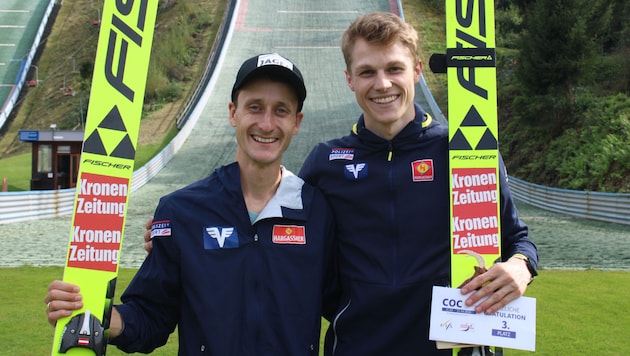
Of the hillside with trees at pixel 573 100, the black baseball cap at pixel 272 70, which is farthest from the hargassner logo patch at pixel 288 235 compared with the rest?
the hillside with trees at pixel 573 100

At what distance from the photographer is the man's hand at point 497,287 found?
9.12 ft

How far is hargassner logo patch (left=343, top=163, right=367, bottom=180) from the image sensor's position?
10.4 ft

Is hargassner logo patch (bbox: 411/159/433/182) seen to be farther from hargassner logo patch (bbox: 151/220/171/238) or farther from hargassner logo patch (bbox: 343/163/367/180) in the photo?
hargassner logo patch (bbox: 151/220/171/238)

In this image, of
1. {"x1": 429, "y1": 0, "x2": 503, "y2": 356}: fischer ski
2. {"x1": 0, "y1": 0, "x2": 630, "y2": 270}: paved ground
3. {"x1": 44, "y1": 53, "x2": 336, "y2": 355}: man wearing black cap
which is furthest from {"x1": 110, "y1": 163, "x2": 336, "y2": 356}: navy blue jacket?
{"x1": 0, "y1": 0, "x2": 630, "y2": 270}: paved ground

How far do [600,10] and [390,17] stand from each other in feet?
69.8

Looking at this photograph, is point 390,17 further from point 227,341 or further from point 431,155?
point 227,341

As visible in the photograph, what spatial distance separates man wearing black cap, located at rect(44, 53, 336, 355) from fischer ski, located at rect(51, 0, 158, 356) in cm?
9

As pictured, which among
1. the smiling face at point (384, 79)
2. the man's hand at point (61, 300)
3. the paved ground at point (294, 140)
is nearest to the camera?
the man's hand at point (61, 300)

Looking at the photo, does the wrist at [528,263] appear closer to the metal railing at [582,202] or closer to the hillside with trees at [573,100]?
the metal railing at [582,202]

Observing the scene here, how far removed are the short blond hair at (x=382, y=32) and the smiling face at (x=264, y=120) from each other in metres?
0.45

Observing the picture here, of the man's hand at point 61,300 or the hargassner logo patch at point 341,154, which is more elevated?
the hargassner logo patch at point 341,154

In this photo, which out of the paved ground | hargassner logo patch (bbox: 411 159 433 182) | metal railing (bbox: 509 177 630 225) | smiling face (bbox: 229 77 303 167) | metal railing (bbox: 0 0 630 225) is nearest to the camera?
smiling face (bbox: 229 77 303 167)

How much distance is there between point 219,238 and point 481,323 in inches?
48.1

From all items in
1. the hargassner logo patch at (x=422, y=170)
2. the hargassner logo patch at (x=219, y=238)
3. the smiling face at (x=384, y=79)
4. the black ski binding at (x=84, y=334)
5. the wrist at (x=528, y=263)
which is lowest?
the black ski binding at (x=84, y=334)
